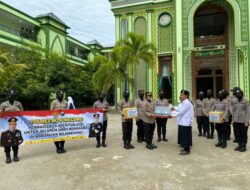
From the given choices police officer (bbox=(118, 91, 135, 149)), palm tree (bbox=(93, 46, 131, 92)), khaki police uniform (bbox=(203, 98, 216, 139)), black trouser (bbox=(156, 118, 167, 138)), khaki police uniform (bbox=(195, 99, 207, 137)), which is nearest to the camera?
police officer (bbox=(118, 91, 135, 149))

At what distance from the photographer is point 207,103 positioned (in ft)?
28.8

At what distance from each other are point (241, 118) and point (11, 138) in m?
5.91

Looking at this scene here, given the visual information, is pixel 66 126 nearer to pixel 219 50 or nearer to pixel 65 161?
pixel 65 161

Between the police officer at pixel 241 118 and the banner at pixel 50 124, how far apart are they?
3971mm

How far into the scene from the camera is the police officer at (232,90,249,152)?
6.71m

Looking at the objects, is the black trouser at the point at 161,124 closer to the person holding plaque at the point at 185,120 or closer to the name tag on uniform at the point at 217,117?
the name tag on uniform at the point at 217,117

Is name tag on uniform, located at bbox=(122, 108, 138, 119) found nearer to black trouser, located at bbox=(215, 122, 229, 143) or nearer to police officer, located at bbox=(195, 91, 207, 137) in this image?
black trouser, located at bbox=(215, 122, 229, 143)

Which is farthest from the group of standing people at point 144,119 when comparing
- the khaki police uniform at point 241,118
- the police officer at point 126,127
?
the khaki police uniform at point 241,118

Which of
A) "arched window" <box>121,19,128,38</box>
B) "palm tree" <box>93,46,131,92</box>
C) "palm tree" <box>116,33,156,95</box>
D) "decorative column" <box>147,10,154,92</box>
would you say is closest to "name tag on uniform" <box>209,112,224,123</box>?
"palm tree" <box>116,33,156,95</box>

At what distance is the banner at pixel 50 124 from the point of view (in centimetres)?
623

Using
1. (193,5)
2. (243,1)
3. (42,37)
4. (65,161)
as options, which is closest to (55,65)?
(42,37)

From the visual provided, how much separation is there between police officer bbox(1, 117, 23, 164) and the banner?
0.08m

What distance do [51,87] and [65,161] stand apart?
51.9 feet

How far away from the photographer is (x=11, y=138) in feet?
19.6
